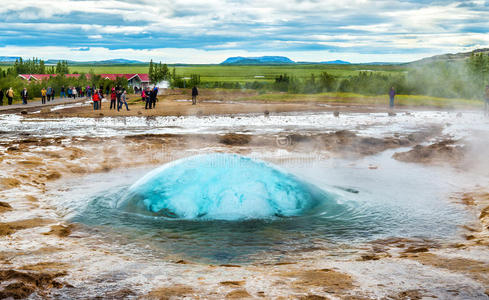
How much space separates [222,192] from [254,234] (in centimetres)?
88

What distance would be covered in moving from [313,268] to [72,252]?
2.62m

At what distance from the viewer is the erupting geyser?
682 cm

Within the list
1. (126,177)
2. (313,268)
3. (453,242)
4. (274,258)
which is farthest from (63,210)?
(453,242)

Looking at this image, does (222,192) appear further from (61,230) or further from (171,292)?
(171,292)

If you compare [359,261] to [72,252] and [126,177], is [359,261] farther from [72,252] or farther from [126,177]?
[126,177]

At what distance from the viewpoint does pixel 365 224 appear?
6875 millimetres

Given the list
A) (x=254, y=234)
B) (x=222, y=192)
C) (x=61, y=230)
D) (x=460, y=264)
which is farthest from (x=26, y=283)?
(x=460, y=264)

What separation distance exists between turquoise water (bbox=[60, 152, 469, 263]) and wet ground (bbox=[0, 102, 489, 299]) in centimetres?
3

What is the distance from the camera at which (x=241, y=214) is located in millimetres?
6742

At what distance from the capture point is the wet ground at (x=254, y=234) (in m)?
4.27

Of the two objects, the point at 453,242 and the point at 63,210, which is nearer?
the point at 453,242

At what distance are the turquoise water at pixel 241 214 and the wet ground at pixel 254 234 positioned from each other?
34mm

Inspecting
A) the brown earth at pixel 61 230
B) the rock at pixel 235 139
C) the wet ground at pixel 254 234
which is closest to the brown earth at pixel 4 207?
the wet ground at pixel 254 234

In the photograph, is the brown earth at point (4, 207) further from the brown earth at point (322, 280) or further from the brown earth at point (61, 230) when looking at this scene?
the brown earth at point (322, 280)
